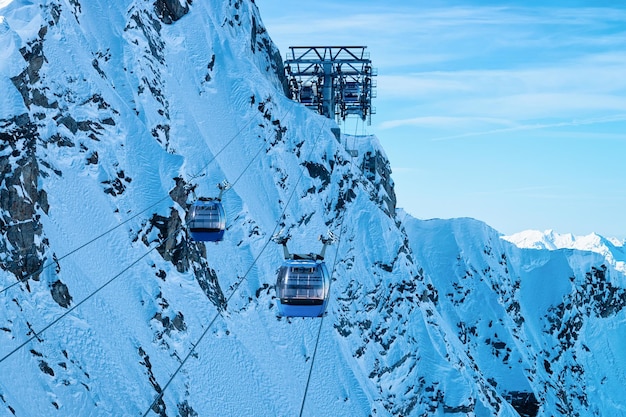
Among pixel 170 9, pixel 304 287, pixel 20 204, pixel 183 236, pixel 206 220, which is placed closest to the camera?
pixel 304 287

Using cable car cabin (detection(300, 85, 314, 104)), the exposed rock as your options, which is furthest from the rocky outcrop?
cable car cabin (detection(300, 85, 314, 104))

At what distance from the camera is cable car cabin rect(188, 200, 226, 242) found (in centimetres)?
3497

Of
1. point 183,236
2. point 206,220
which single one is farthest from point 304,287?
point 183,236

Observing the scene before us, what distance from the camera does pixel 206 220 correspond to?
3497 cm

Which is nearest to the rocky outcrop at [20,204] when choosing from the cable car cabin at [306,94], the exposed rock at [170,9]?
the exposed rock at [170,9]

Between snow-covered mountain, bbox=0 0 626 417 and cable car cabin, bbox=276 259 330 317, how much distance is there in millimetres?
4535

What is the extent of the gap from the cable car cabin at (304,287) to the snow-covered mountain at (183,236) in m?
4.53

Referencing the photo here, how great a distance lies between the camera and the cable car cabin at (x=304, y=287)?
2877 cm

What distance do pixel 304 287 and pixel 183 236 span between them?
27.3m

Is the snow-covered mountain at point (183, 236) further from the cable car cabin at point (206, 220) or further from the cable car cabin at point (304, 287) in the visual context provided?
the cable car cabin at point (206, 220)

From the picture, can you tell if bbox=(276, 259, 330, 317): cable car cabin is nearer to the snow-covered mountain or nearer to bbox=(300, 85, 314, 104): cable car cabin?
the snow-covered mountain

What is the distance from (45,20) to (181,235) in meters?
17.3

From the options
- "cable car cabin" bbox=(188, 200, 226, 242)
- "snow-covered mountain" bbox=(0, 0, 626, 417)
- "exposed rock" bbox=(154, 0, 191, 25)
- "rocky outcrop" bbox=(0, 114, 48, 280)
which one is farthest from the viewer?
"exposed rock" bbox=(154, 0, 191, 25)

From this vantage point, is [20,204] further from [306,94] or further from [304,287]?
[306,94]
